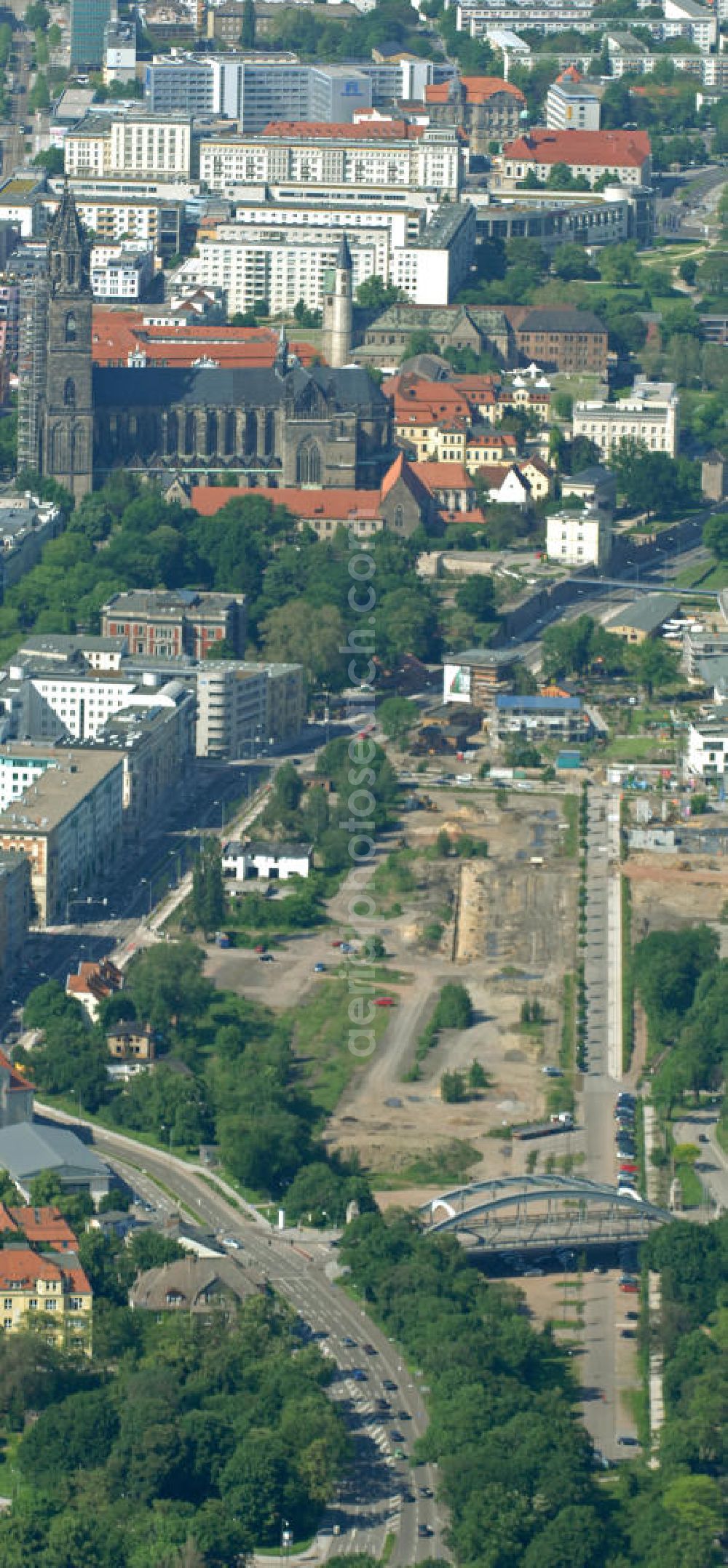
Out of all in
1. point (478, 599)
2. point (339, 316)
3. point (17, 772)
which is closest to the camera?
point (17, 772)

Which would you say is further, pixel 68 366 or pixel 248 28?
pixel 248 28

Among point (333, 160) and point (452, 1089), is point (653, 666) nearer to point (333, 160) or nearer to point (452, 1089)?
point (452, 1089)

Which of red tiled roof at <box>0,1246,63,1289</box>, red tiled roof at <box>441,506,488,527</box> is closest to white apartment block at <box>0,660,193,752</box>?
red tiled roof at <box>441,506,488,527</box>

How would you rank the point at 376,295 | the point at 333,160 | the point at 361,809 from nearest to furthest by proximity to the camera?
the point at 361,809, the point at 376,295, the point at 333,160

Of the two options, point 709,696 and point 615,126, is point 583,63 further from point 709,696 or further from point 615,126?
point 709,696

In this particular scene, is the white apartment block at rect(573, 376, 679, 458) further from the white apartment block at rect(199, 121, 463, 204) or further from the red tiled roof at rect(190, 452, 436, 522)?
the white apartment block at rect(199, 121, 463, 204)

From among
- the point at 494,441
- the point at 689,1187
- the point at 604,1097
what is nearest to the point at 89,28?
the point at 494,441

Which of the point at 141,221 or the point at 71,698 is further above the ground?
the point at 141,221
